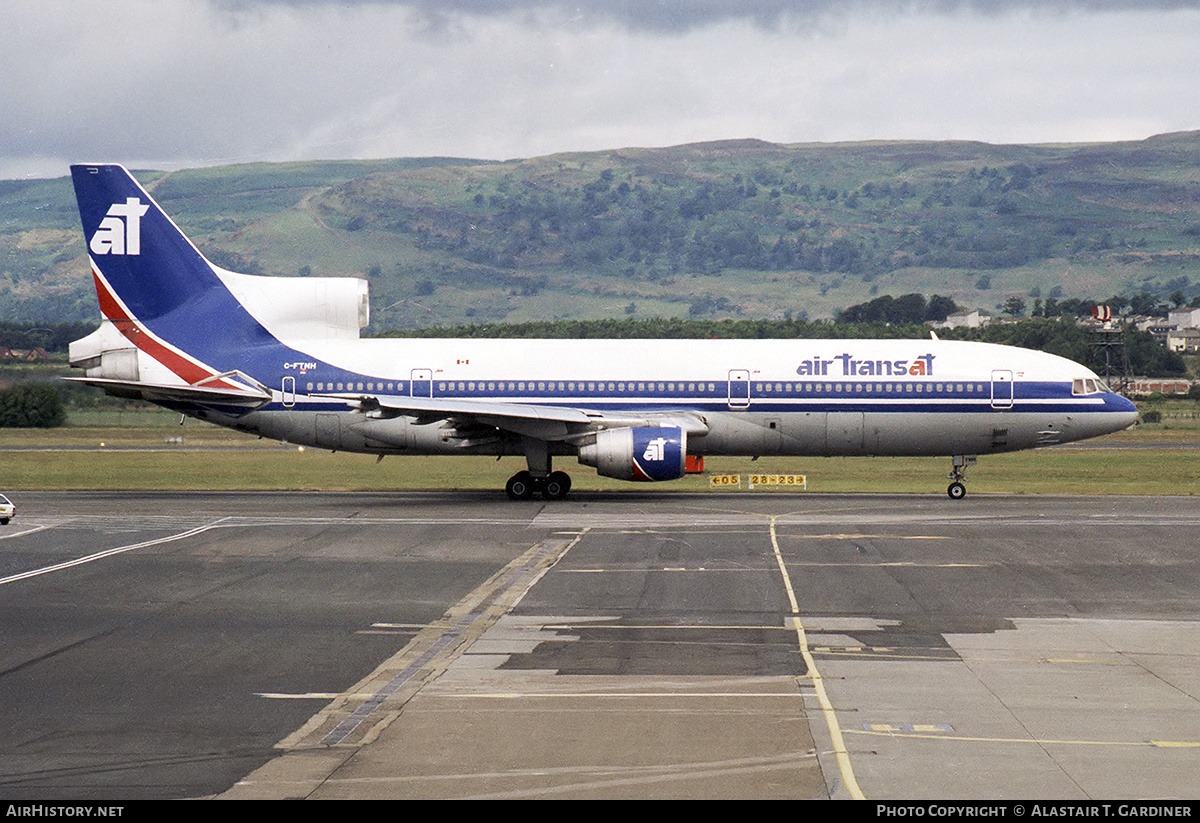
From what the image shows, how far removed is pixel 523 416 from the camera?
39375 millimetres

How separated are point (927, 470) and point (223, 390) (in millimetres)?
30456

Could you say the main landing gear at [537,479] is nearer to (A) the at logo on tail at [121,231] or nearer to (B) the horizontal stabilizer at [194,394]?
(B) the horizontal stabilizer at [194,394]

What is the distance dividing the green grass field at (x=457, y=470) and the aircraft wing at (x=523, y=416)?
6.42 m

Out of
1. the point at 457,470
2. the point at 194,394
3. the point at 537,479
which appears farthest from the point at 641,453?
the point at 457,470

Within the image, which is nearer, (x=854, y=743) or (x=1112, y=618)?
(x=854, y=743)

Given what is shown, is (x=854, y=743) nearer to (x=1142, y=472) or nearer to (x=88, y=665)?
(x=88, y=665)

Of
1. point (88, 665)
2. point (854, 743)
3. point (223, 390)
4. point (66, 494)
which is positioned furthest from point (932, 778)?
point (66, 494)

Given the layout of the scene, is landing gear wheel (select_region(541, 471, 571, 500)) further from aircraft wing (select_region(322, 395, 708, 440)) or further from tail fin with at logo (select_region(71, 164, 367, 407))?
tail fin with at logo (select_region(71, 164, 367, 407))

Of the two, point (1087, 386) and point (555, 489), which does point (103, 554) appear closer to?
point (555, 489)

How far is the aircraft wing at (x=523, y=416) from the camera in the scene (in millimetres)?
39156

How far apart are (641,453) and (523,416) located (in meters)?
3.61

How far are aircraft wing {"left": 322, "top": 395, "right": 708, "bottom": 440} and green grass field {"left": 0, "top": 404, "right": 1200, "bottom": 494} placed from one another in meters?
6.42

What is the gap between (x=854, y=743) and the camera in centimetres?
1270

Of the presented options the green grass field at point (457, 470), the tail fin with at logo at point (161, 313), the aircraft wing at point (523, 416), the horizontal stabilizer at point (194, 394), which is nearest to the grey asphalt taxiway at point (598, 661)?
the aircraft wing at point (523, 416)
